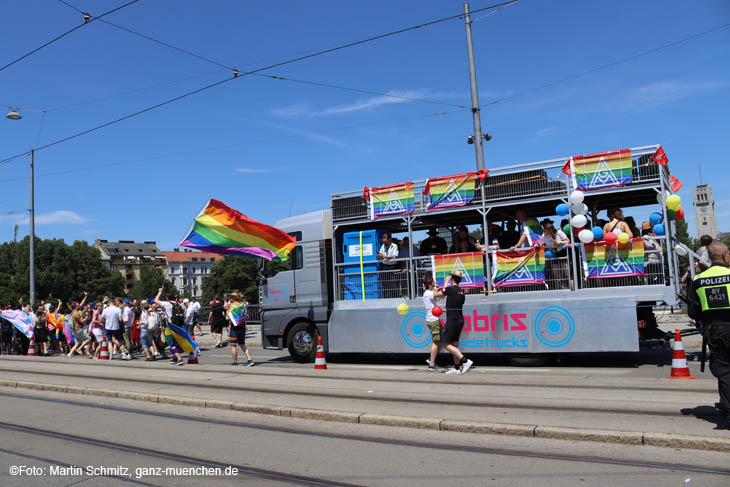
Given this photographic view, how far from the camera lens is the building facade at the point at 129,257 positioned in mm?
146500

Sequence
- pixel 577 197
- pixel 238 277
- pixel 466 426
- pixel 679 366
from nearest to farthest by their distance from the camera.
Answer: pixel 466 426 → pixel 679 366 → pixel 577 197 → pixel 238 277

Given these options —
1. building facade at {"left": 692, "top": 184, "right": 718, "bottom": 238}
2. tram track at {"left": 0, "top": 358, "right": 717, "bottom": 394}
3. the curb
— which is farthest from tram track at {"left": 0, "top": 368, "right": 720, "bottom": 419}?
building facade at {"left": 692, "top": 184, "right": 718, "bottom": 238}

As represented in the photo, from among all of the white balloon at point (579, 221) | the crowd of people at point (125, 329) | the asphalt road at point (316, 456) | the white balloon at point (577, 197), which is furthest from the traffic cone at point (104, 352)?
the white balloon at point (577, 197)

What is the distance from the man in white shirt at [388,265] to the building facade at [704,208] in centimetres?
18372

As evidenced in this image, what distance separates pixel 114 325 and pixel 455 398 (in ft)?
36.7

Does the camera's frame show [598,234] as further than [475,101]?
No

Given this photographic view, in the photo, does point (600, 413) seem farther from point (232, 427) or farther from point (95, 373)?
point (95, 373)

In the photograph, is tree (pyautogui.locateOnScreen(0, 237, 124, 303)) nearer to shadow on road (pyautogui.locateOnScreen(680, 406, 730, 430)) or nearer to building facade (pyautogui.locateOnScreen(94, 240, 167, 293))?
building facade (pyautogui.locateOnScreen(94, 240, 167, 293))

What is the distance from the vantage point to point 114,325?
15953 millimetres

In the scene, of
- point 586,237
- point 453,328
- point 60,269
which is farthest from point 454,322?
point 60,269

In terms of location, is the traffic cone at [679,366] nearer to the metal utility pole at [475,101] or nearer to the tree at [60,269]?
the metal utility pole at [475,101]

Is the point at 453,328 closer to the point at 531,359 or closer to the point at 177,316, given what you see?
the point at 531,359

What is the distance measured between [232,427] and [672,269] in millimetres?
7918

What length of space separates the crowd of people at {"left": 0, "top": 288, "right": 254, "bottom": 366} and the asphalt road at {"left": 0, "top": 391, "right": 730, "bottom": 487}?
5.48 meters
